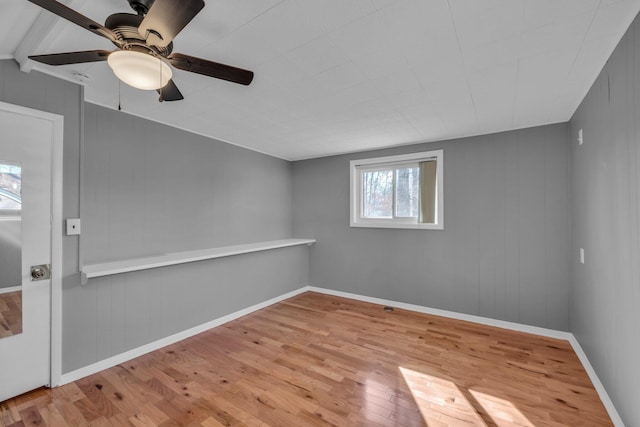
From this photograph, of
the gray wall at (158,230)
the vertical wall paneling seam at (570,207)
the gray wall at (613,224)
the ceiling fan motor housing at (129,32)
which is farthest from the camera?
the vertical wall paneling seam at (570,207)

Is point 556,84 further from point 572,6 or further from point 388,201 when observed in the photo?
point 388,201

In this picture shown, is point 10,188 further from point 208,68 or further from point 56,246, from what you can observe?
point 208,68

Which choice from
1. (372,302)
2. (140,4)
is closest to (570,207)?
(372,302)

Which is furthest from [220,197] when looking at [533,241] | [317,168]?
[533,241]

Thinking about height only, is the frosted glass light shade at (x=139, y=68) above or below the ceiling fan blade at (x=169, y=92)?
below

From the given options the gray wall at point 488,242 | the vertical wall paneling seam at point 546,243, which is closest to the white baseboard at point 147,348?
the gray wall at point 488,242

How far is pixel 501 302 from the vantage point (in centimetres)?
334

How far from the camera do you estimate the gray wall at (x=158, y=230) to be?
2.49 metres

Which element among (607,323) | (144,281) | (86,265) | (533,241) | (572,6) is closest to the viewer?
(572,6)

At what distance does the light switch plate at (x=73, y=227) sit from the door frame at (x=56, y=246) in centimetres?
5

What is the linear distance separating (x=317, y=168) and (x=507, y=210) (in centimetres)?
279

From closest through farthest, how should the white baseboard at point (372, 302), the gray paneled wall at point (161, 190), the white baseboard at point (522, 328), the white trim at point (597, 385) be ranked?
the white trim at point (597, 385), the white baseboard at point (522, 328), the white baseboard at point (372, 302), the gray paneled wall at point (161, 190)

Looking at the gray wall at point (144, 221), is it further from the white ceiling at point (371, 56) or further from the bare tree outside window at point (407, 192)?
the bare tree outside window at point (407, 192)

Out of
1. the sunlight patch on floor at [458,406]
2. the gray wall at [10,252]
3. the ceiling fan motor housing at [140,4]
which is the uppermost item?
the ceiling fan motor housing at [140,4]
